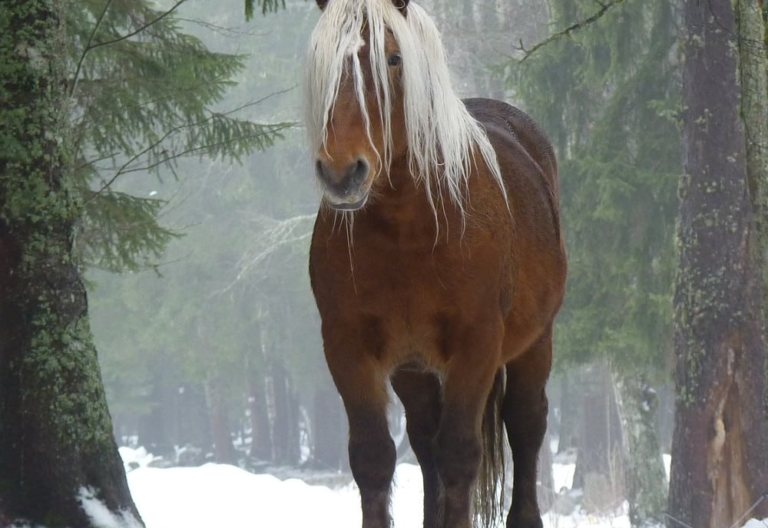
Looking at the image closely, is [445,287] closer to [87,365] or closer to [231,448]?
[87,365]

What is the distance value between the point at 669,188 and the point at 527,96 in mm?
2686

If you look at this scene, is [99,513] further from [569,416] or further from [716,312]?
[569,416]

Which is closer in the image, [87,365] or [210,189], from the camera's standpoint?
[87,365]

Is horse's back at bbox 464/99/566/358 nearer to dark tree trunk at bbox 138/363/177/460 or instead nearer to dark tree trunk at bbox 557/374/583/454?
dark tree trunk at bbox 557/374/583/454

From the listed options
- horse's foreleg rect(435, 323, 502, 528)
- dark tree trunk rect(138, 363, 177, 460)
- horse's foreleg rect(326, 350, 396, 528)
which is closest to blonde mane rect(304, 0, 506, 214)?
horse's foreleg rect(435, 323, 502, 528)

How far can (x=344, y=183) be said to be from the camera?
11.5ft

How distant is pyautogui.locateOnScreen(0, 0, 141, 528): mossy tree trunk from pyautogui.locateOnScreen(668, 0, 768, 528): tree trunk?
8.44 meters

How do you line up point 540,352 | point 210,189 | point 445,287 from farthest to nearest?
1. point 210,189
2. point 540,352
3. point 445,287

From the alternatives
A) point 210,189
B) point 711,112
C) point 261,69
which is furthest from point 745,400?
point 210,189

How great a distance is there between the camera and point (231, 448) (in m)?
42.2

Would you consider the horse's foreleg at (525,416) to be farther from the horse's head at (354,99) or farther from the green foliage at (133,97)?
the green foliage at (133,97)

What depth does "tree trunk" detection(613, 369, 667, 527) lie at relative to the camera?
61.9 feet

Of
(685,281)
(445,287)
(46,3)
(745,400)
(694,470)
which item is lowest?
(694,470)

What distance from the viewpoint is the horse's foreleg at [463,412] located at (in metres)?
4.14
